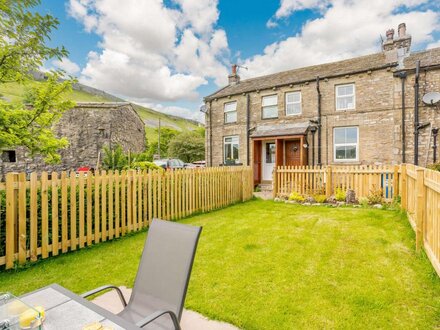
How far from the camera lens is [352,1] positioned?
12133 mm

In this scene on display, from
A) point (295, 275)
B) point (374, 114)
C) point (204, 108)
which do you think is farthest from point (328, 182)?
point (204, 108)

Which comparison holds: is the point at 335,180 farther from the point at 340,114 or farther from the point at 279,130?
the point at 279,130

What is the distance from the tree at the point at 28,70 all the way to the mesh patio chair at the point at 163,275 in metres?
5.22

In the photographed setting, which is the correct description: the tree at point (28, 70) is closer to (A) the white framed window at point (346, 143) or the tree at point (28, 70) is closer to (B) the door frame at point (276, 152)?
(B) the door frame at point (276, 152)

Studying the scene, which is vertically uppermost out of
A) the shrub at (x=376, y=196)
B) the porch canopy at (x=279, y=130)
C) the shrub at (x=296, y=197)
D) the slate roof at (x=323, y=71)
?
the slate roof at (x=323, y=71)

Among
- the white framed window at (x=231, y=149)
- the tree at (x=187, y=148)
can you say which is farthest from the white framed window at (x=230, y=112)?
the tree at (x=187, y=148)

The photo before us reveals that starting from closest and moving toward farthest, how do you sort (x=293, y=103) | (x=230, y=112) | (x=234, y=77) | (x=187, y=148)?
(x=293, y=103) → (x=230, y=112) → (x=234, y=77) → (x=187, y=148)

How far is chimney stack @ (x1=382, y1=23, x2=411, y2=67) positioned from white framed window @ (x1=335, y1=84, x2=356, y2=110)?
6.80ft

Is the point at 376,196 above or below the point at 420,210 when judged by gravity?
below

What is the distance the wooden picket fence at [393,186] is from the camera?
3762mm

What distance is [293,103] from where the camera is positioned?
15.0m

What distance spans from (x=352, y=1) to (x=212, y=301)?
47.5 feet

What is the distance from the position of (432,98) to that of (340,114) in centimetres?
378

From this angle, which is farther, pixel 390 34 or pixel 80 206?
pixel 390 34
